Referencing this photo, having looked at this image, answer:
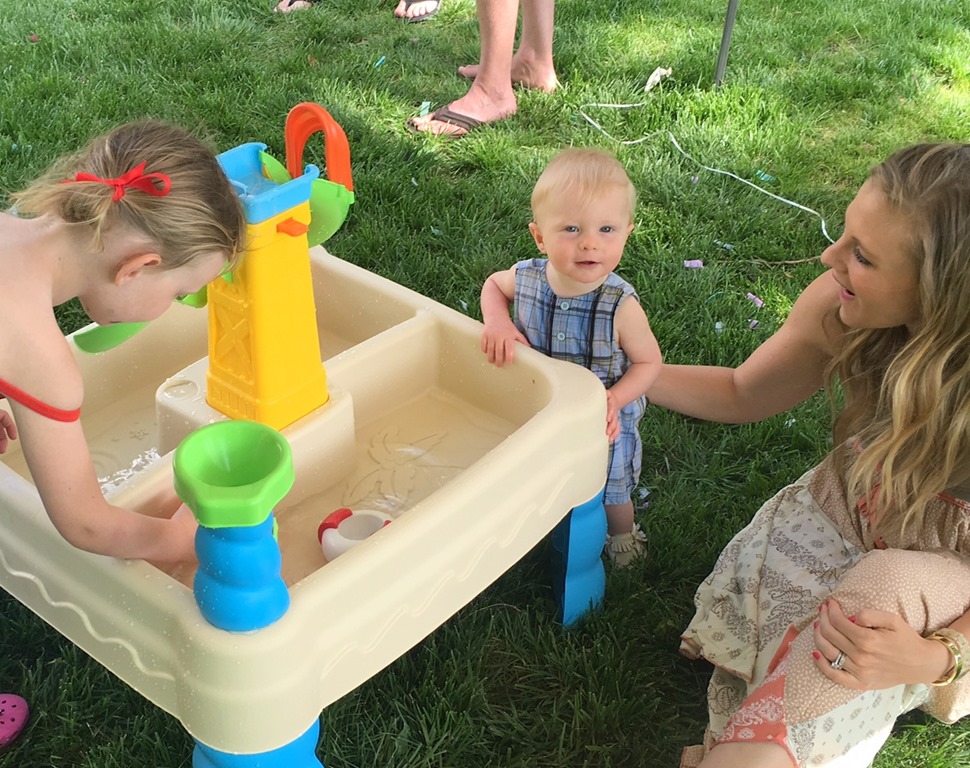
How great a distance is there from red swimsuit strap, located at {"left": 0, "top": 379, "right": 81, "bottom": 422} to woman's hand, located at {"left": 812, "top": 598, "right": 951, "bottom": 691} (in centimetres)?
93

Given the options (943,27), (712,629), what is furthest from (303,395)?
(943,27)

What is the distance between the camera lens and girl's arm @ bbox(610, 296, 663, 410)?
1.59 m

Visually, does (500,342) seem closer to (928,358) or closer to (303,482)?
(303,482)

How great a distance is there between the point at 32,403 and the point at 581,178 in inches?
32.2

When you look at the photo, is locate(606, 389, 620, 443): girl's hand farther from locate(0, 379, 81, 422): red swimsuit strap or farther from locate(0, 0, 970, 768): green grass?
locate(0, 379, 81, 422): red swimsuit strap

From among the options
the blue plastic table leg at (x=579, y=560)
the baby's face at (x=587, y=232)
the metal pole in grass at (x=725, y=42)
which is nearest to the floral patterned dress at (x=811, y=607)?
the blue plastic table leg at (x=579, y=560)

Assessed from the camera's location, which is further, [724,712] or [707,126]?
[707,126]

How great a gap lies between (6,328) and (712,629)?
105 centimetres

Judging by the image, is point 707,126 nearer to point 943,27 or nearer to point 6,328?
point 943,27

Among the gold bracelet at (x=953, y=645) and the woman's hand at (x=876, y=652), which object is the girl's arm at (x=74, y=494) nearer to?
the woman's hand at (x=876, y=652)

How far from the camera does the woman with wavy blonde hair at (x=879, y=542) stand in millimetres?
1264

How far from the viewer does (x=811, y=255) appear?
101 inches

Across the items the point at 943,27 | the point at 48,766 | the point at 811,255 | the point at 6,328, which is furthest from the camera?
the point at 943,27

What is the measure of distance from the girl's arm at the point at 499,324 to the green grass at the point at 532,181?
369 millimetres
